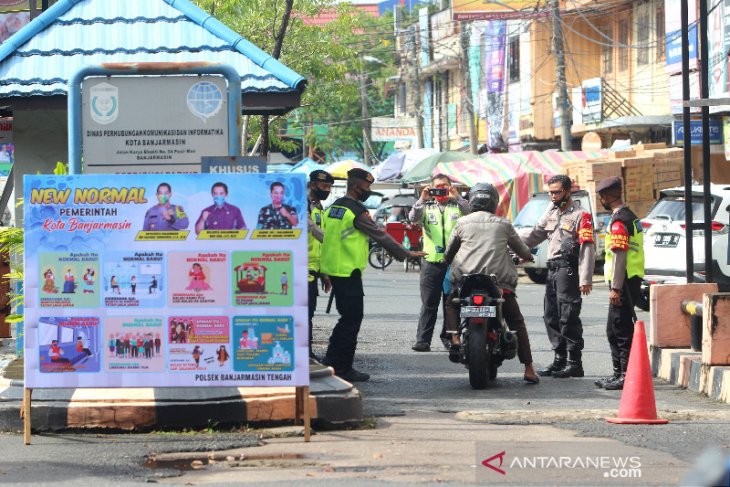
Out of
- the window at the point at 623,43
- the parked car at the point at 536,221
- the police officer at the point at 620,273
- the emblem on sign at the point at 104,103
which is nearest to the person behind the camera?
the emblem on sign at the point at 104,103

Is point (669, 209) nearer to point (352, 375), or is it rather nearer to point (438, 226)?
point (438, 226)

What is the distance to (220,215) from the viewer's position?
7.96m

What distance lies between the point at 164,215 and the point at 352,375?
4.02 metres

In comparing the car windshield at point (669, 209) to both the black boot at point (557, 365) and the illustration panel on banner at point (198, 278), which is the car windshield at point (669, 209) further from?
the illustration panel on banner at point (198, 278)

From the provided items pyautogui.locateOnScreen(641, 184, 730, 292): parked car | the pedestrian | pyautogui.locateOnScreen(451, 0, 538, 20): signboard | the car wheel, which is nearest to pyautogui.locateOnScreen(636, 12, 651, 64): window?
pyautogui.locateOnScreen(451, 0, 538, 20): signboard

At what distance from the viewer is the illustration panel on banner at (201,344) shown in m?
8.00

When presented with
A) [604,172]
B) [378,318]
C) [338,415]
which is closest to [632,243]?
[338,415]

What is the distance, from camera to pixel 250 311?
315 inches

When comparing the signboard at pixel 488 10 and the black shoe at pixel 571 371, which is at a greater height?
the signboard at pixel 488 10

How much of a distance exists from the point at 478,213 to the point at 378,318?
7.13 meters

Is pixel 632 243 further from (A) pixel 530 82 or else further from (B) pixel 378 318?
(A) pixel 530 82

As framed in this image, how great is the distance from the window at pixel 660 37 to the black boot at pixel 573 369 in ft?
87.1

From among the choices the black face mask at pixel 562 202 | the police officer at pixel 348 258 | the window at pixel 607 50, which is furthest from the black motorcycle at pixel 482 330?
the window at pixel 607 50

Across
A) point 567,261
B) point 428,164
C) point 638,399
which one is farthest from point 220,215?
point 428,164
